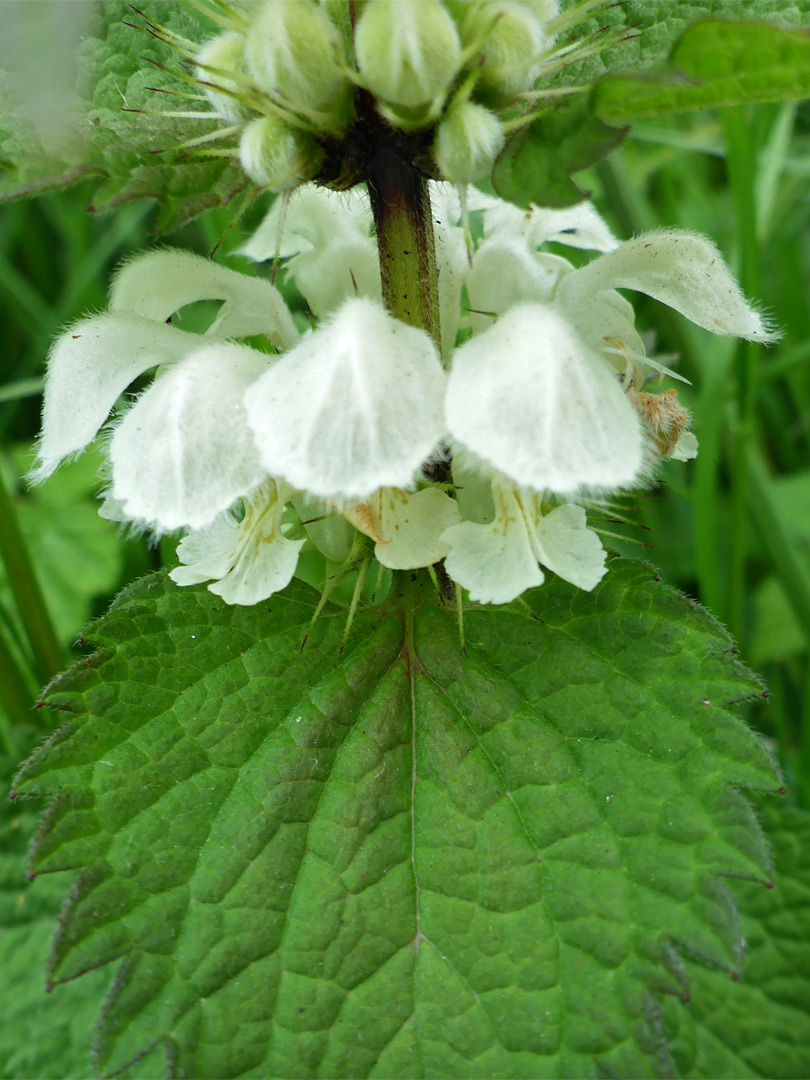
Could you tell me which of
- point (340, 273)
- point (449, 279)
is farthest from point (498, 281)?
point (340, 273)

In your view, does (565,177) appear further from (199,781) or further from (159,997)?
(159,997)

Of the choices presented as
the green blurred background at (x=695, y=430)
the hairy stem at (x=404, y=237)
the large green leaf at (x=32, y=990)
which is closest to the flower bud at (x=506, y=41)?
the hairy stem at (x=404, y=237)

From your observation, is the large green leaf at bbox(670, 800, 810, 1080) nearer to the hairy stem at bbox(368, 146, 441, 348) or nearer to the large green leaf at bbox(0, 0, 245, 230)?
the hairy stem at bbox(368, 146, 441, 348)

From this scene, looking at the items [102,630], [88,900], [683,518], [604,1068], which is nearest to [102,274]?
[683,518]

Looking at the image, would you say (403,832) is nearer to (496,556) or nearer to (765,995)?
(496,556)

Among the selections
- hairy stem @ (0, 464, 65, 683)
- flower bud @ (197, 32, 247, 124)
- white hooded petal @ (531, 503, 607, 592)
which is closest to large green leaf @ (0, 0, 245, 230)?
flower bud @ (197, 32, 247, 124)

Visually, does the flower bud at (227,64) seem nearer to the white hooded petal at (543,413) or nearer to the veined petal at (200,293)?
the veined petal at (200,293)
